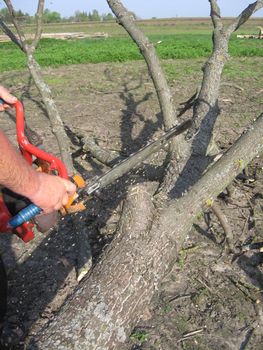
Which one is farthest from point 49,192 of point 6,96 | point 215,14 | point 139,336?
point 215,14

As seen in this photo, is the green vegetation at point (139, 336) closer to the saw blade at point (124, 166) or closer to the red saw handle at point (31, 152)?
the saw blade at point (124, 166)

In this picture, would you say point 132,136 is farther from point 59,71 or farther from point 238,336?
point 59,71

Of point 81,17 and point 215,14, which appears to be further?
point 81,17

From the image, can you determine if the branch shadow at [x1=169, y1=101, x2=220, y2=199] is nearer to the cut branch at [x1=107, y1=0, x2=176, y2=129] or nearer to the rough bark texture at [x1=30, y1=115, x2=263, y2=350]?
the cut branch at [x1=107, y1=0, x2=176, y2=129]

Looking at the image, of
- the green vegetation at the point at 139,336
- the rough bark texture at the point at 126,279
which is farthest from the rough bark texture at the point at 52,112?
the green vegetation at the point at 139,336

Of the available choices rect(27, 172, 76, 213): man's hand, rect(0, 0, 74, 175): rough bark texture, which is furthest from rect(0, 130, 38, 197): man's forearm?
rect(0, 0, 74, 175): rough bark texture

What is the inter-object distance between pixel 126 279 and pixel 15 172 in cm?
85

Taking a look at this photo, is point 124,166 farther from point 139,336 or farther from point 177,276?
point 139,336

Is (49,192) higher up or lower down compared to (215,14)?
lower down

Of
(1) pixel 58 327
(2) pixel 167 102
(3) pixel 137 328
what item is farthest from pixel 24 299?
(2) pixel 167 102

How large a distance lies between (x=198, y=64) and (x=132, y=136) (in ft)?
22.4

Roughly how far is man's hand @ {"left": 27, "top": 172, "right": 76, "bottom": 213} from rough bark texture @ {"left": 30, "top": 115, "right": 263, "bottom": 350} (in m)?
0.52

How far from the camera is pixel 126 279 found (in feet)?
6.53

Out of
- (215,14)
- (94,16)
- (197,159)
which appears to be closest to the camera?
(197,159)
